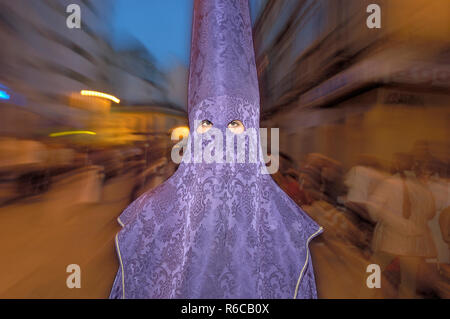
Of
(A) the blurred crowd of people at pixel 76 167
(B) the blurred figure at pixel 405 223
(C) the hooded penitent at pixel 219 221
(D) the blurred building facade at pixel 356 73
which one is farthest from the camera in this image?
(A) the blurred crowd of people at pixel 76 167

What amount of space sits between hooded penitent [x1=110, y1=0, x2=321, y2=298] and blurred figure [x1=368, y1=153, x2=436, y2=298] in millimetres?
950

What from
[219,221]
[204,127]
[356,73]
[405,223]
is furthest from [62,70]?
[405,223]

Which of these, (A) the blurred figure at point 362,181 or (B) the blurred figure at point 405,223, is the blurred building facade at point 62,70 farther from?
(B) the blurred figure at point 405,223

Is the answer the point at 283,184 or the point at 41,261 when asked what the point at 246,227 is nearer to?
the point at 283,184

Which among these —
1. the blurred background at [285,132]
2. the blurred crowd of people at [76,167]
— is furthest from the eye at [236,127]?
the blurred crowd of people at [76,167]

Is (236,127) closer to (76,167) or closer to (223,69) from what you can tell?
(223,69)

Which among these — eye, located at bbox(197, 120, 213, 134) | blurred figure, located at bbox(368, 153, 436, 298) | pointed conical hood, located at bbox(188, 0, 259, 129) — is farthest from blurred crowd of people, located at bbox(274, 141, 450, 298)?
eye, located at bbox(197, 120, 213, 134)

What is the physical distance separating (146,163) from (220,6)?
8.31 feet

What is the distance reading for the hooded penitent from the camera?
726 mm

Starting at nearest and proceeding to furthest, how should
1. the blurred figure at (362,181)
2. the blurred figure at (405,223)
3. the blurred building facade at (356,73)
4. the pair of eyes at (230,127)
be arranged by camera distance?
the pair of eyes at (230,127)
the blurred figure at (405,223)
the blurred building facade at (356,73)
the blurred figure at (362,181)

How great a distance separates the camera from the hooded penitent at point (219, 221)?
73 cm

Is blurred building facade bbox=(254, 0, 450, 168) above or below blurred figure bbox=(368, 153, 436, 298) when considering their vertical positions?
above

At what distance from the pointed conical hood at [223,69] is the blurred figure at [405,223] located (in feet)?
4.29

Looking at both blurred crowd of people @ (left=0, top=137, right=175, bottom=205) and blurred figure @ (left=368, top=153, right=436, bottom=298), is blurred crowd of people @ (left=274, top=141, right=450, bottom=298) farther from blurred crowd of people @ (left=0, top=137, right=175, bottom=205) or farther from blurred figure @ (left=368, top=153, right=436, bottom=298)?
blurred crowd of people @ (left=0, top=137, right=175, bottom=205)
